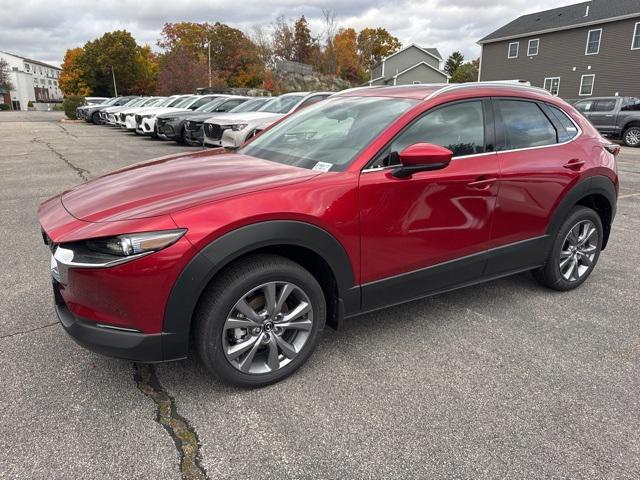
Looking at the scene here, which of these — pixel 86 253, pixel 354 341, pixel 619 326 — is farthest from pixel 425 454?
pixel 619 326

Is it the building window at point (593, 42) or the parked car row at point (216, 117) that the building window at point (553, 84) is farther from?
the parked car row at point (216, 117)

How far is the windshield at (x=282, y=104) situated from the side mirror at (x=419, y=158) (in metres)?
9.56

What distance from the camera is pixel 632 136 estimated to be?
16.5m

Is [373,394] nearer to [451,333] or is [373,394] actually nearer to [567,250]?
[451,333]

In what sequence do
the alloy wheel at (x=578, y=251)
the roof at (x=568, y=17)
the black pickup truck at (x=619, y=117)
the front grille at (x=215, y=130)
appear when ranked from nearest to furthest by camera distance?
the alloy wheel at (x=578, y=251) < the front grille at (x=215, y=130) < the black pickup truck at (x=619, y=117) < the roof at (x=568, y=17)

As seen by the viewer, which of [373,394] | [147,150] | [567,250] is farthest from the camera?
[147,150]

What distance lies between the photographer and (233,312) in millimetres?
2430

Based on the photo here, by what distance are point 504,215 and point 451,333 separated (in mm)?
920

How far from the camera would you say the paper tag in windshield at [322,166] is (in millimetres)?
2755

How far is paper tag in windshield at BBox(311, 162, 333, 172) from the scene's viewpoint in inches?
108

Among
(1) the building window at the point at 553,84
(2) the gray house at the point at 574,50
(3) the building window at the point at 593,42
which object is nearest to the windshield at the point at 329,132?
(2) the gray house at the point at 574,50

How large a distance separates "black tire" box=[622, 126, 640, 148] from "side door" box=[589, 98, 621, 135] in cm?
39

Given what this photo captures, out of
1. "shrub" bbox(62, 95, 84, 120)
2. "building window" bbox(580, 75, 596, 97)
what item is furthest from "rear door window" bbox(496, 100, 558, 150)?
"shrub" bbox(62, 95, 84, 120)

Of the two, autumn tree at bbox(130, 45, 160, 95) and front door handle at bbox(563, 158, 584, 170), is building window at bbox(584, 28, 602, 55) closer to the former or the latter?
front door handle at bbox(563, 158, 584, 170)
